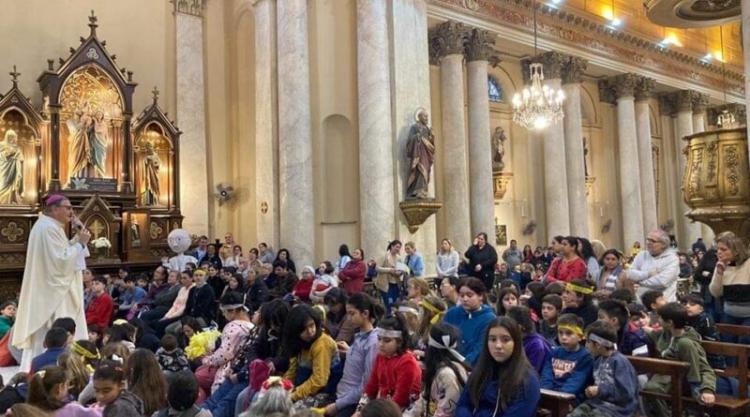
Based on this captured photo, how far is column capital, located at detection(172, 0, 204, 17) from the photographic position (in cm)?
1570

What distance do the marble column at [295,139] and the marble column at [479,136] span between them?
19.2 ft

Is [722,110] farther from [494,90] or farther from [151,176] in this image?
[151,176]

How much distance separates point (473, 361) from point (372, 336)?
0.84 m

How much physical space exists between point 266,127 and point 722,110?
23352 millimetres

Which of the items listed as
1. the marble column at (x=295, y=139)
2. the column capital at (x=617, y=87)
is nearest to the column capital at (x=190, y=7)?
the marble column at (x=295, y=139)

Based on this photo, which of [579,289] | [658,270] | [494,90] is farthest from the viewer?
[494,90]

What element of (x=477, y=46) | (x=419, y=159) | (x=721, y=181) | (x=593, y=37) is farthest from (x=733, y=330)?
(x=593, y=37)

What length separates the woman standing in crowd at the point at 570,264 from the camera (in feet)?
24.7

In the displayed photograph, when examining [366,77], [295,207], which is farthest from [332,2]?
[295,207]

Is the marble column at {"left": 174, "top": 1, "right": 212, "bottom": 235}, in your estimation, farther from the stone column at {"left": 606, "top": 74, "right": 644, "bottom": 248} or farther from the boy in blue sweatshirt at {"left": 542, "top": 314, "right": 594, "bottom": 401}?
the stone column at {"left": 606, "top": 74, "right": 644, "bottom": 248}

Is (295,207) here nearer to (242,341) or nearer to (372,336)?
(242,341)

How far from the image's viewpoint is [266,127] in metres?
14.3

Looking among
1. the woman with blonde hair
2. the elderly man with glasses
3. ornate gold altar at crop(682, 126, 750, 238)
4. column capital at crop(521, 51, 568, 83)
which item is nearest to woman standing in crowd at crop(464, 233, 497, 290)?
ornate gold altar at crop(682, 126, 750, 238)

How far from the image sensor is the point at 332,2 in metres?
14.6
